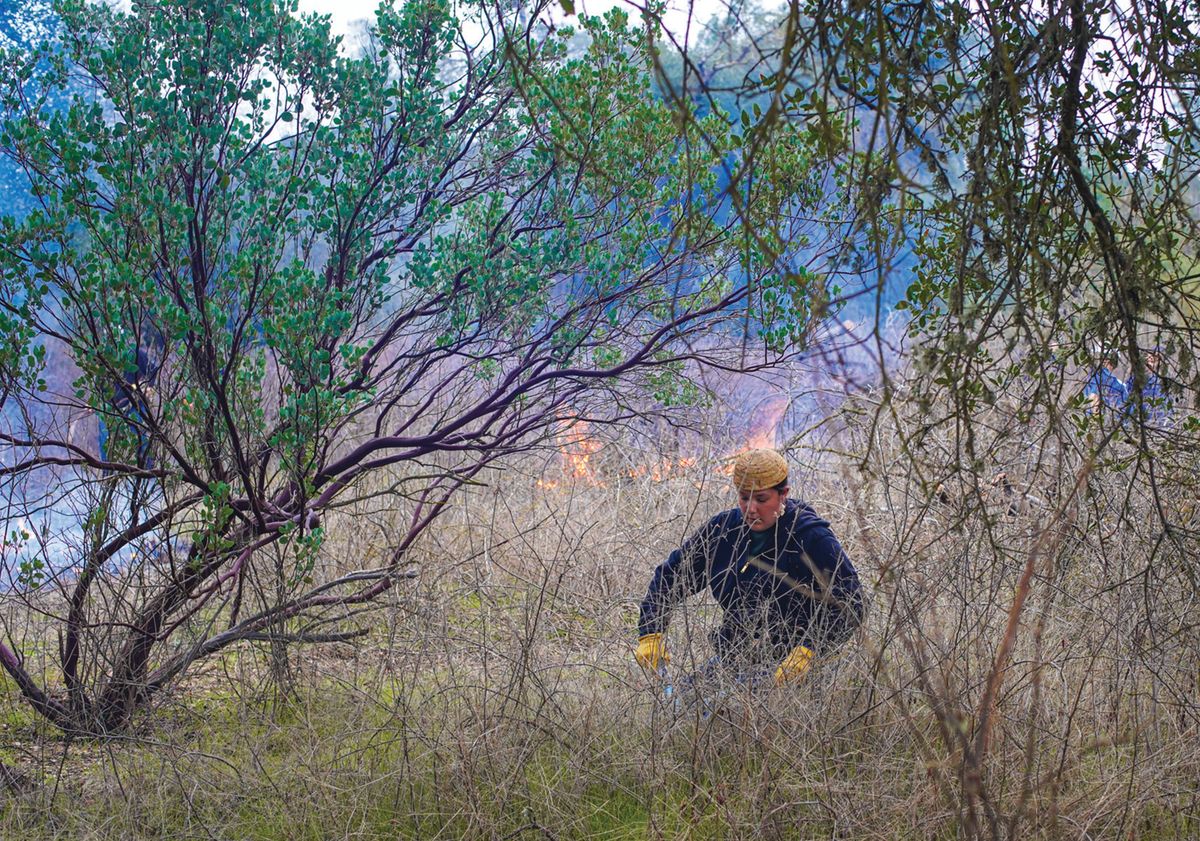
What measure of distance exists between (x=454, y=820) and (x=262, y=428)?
1826 millimetres

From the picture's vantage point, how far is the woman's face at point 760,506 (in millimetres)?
4402

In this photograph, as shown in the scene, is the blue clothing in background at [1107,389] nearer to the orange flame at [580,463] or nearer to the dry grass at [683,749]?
the dry grass at [683,749]

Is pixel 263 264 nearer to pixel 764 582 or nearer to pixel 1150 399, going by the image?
pixel 764 582

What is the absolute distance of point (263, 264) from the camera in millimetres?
4316

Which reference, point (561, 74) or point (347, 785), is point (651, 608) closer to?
point (347, 785)

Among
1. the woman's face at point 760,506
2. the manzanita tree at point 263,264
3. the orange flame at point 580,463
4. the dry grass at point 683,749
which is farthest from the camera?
the orange flame at point 580,463

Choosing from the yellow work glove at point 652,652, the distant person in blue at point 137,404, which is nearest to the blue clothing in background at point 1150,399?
the yellow work glove at point 652,652

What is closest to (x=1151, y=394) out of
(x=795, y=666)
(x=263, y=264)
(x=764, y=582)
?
(x=795, y=666)

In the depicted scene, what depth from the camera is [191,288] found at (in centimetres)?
448

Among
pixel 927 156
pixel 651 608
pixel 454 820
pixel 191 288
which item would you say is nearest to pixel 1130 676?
pixel 651 608

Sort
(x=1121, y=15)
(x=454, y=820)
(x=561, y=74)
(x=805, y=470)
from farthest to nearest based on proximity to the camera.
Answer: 1. (x=805, y=470)
2. (x=561, y=74)
3. (x=454, y=820)
4. (x=1121, y=15)

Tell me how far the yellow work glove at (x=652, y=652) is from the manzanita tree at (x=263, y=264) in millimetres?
1146

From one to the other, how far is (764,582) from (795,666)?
572mm

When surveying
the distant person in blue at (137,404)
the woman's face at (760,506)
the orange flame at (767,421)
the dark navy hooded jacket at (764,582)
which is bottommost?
the dark navy hooded jacket at (764,582)
